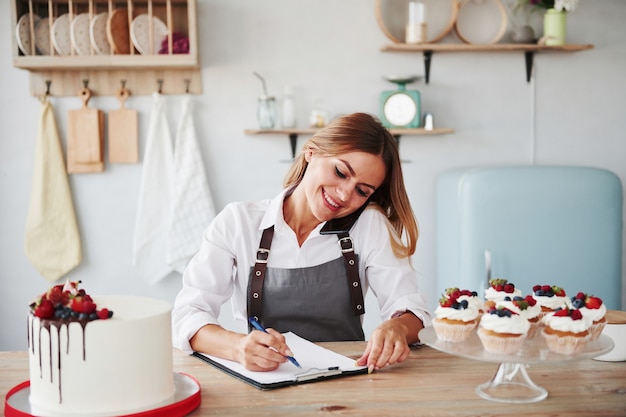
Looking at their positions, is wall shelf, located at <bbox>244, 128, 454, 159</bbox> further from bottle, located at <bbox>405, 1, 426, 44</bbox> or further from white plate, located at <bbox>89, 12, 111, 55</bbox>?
white plate, located at <bbox>89, 12, 111, 55</bbox>

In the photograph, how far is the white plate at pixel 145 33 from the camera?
330 cm

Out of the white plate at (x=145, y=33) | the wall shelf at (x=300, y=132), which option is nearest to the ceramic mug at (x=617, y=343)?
the wall shelf at (x=300, y=132)

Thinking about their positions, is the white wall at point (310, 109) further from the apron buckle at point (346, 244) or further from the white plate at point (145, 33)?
the apron buckle at point (346, 244)

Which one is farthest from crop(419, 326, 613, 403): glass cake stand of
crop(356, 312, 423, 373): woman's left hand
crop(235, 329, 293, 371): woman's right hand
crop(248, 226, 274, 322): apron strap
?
crop(248, 226, 274, 322): apron strap

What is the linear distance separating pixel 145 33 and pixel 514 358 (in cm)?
251

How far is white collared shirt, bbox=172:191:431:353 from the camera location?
6.73 ft

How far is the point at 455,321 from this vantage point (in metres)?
1.54

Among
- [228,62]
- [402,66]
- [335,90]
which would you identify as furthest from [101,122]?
[402,66]

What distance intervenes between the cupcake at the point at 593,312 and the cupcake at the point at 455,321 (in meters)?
0.22

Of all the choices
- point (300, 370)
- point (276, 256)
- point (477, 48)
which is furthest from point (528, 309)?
point (477, 48)

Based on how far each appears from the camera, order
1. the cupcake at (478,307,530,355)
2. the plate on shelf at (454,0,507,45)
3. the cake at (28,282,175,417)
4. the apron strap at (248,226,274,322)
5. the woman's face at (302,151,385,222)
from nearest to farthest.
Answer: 1. the cake at (28,282,175,417)
2. the cupcake at (478,307,530,355)
3. the woman's face at (302,151,385,222)
4. the apron strap at (248,226,274,322)
5. the plate on shelf at (454,0,507,45)

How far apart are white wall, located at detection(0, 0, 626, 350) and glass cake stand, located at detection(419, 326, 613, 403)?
2.09m

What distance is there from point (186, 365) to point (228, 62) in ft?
6.86

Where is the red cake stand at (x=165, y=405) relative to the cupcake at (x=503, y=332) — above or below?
below
